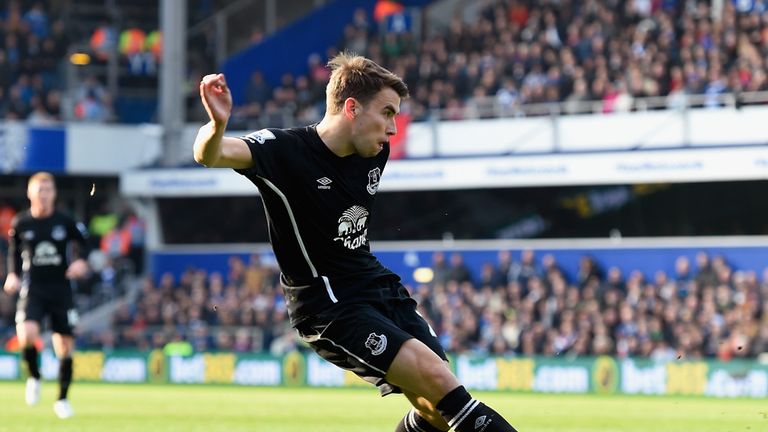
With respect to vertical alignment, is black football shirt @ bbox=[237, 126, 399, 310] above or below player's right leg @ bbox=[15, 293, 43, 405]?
above

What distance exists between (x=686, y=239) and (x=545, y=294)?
3383 mm

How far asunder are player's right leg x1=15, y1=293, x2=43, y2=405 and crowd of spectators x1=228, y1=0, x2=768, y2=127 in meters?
14.7

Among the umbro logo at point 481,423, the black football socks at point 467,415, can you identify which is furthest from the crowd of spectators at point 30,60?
the umbro logo at point 481,423

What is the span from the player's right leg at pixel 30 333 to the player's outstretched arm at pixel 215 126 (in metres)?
8.04

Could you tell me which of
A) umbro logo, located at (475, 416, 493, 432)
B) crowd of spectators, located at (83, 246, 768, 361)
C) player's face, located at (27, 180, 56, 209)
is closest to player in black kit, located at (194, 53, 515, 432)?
umbro logo, located at (475, 416, 493, 432)

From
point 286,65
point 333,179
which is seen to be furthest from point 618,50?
point 333,179

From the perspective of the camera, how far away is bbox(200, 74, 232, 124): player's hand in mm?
6512

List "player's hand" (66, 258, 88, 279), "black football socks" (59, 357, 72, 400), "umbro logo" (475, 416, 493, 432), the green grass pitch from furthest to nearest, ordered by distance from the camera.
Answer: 1. "player's hand" (66, 258, 88, 279)
2. "black football socks" (59, 357, 72, 400)
3. the green grass pitch
4. "umbro logo" (475, 416, 493, 432)

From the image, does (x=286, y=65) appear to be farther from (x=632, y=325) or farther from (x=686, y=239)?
(x=632, y=325)

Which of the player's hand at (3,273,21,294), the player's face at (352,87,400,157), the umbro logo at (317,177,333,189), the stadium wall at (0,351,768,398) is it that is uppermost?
the player's face at (352,87,400,157)

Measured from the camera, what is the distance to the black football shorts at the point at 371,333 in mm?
7234

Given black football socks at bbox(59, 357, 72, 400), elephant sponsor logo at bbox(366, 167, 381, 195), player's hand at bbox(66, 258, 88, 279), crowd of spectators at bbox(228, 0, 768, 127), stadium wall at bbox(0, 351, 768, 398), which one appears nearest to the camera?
elephant sponsor logo at bbox(366, 167, 381, 195)

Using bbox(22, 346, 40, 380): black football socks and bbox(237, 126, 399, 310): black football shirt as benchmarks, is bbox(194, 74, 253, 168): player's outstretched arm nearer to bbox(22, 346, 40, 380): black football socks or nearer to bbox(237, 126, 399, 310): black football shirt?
bbox(237, 126, 399, 310): black football shirt

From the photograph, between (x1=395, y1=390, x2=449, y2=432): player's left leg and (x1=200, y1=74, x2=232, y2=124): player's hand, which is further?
(x1=395, y1=390, x2=449, y2=432): player's left leg
